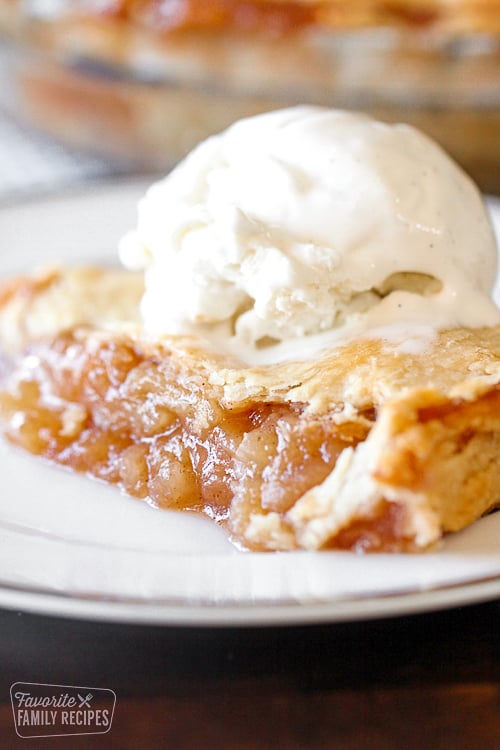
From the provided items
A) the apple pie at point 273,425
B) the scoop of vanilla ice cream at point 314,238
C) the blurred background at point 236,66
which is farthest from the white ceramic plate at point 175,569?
the blurred background at point 236,66

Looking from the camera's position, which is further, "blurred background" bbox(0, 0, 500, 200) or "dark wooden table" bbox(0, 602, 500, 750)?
"blurred background" bbox(0, 0, 500, 200)

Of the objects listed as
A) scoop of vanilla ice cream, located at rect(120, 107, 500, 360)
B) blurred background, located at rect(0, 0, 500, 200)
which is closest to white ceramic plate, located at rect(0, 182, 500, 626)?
scoop of vanilla ice cream, located at rect(120, 107, 500, 360)

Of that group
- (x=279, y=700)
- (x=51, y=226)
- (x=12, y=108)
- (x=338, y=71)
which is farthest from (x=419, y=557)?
(x=12, y=108)

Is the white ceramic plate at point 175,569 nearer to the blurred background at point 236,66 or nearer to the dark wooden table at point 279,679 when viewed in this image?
the dark wooden table at point 279,679

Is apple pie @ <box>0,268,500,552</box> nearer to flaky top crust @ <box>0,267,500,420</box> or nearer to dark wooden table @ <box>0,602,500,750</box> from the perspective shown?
flaky top crust @ <box>0,267,500,420</box>

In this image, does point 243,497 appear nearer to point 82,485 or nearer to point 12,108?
point 82,485

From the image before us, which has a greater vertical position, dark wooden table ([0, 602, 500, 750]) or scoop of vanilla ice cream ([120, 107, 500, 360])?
scoop of vanilla ice cream ([120, 107, 500, 360])

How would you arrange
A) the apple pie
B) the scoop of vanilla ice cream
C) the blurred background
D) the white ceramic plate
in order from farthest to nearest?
the blurred background, the scoop of vanilla ice cream, the apple pie, the white ceramic plate
